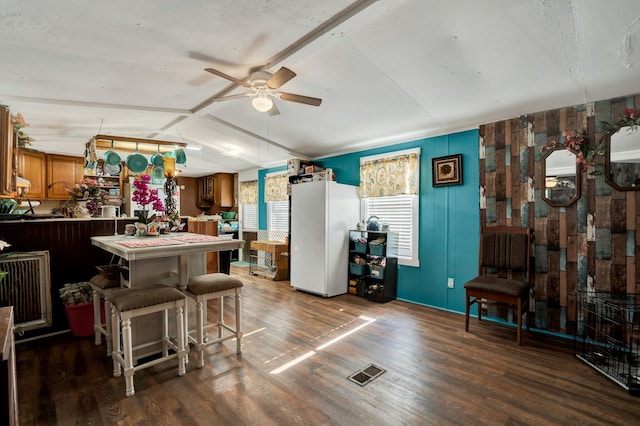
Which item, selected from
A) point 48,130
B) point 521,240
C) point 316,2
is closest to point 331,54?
point 316,2

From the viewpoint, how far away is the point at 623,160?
2.71 metres

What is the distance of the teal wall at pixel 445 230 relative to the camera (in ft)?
12.0

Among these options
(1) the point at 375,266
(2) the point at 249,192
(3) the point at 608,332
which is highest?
(2) the point at 249,192

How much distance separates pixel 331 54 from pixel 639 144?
2.81 m

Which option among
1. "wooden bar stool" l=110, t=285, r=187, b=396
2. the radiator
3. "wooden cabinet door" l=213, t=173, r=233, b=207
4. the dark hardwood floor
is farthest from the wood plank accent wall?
"wooden cabinet door" l=213, t=173, r=233, b=207

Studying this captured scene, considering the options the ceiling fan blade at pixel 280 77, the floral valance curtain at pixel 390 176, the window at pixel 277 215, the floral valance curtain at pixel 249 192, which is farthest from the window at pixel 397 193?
the floral valance curtain at pixel 249 192

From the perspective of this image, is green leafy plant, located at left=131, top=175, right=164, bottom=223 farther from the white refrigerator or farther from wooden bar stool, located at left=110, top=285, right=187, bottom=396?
the white refrigerator

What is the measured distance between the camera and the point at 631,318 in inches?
103

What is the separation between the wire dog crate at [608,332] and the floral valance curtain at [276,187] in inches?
186

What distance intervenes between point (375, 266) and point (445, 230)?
1.06 meters

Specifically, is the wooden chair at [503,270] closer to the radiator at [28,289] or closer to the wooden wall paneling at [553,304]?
the wooden wall paneling at [553,304]

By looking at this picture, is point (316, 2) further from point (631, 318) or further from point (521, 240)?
point (631, 318)

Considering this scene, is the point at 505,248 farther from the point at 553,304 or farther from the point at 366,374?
the point at 366,374

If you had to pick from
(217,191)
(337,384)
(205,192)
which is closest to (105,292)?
(337,384)
